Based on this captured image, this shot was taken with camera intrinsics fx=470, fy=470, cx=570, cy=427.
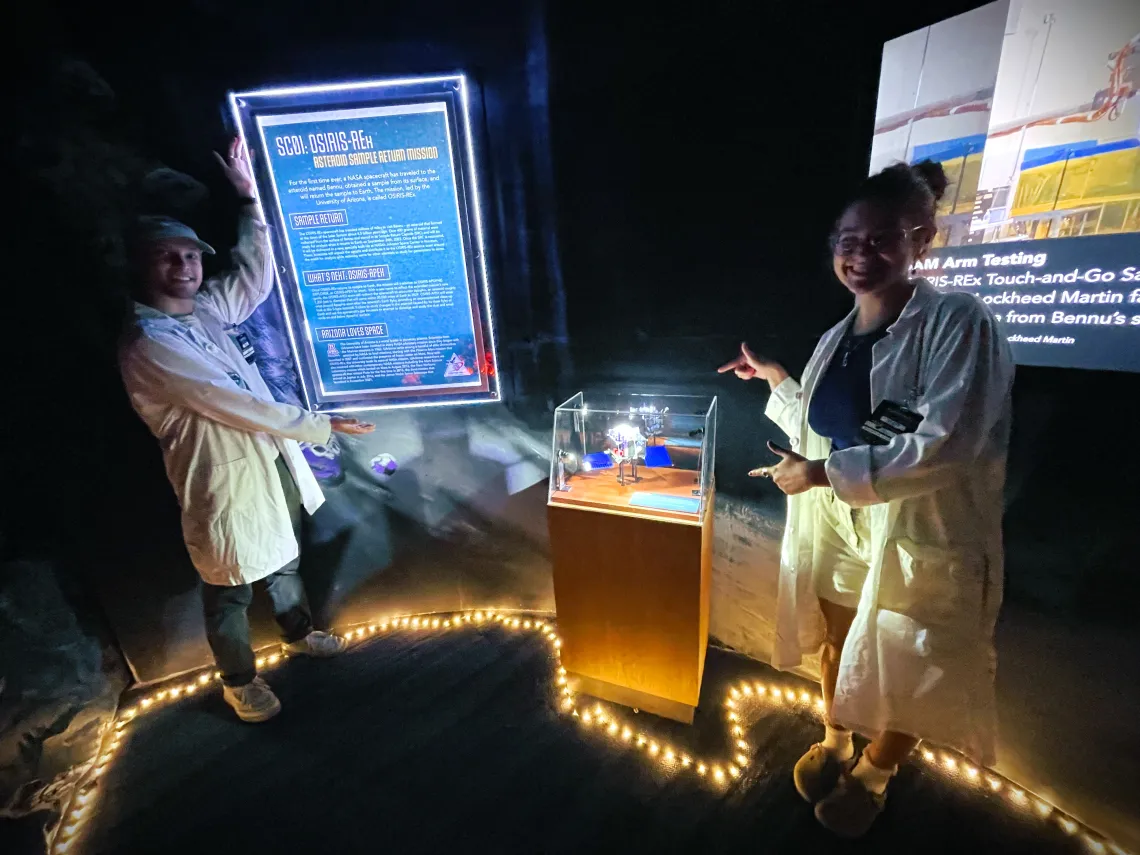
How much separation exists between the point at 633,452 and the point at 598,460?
0.22m

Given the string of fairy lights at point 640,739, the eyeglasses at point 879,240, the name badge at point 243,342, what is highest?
the eyeglasses at point 879,240

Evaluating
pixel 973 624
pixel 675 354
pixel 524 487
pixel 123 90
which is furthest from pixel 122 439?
pixel 973 624

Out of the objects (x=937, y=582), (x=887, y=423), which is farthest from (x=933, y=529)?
(x=887, y=423)

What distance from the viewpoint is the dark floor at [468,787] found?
6.05 feet

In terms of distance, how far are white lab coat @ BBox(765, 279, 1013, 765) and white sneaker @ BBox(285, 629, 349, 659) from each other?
8.95 feet

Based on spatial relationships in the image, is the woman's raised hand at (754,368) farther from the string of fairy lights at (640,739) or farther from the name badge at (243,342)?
the name badge at (243,342)

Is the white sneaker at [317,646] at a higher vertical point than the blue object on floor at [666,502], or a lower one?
lower

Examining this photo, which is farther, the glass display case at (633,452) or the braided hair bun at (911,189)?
the glass display case at (633,452)

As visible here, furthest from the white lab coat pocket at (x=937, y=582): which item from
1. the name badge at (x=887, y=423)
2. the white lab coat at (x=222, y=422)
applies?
the white lab coat at (x=222, y=422)

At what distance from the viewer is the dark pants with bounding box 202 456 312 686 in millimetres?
2371

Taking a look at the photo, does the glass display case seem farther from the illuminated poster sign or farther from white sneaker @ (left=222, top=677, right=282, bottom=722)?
white sneaker @ (left=222, top=677, right=282, bottom=722)

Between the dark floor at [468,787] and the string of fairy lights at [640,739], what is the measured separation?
0.04 metres

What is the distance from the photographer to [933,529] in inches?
59.0

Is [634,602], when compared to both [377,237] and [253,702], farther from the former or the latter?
[377,237]
